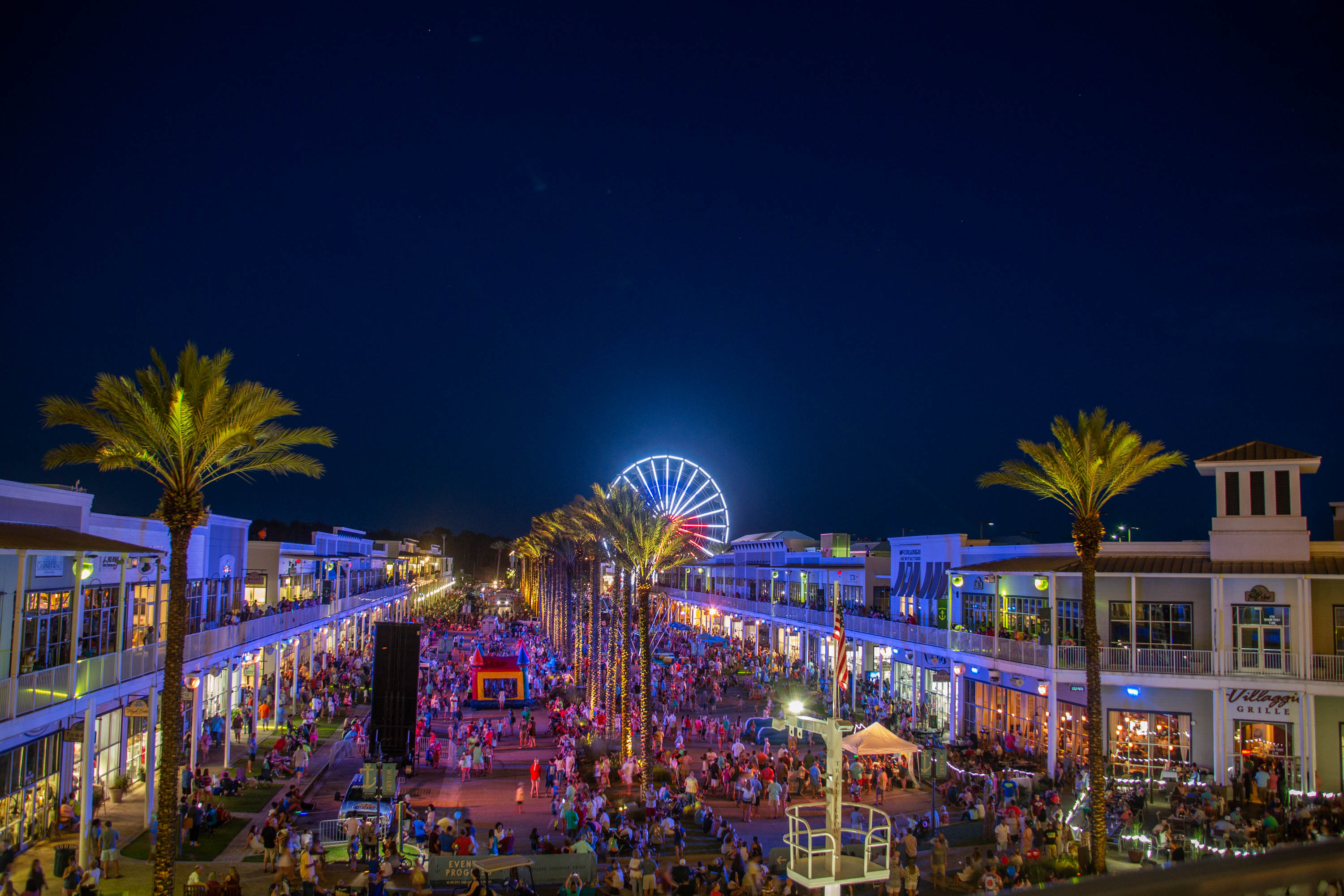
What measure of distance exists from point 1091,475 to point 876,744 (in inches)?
322

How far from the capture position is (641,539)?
109 feet

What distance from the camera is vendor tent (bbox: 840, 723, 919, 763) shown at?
21156 mm

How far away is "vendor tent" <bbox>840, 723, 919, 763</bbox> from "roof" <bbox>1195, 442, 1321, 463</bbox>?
1389cm

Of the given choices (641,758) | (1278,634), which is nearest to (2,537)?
(641,758)

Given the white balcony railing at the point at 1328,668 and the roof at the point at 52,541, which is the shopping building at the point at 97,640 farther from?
the white balcony railing at the point at 1328,668

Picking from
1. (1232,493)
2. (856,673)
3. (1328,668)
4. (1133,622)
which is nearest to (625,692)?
(1133,622)

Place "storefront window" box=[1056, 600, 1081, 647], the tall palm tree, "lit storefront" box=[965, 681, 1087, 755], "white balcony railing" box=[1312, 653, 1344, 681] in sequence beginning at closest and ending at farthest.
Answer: "white balcony railing" box=[1312, 653, 1344, 681], "lit storefront" box=[965, 681, 1087, 755], "storefront window" box=[1056, 600, 1081, 647], the tall palm tree

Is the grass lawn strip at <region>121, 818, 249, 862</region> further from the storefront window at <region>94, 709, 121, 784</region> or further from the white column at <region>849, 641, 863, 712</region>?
the white column at <region>849, 641, 863, 712</region>

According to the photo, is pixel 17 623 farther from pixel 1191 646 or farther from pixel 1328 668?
pixel 1328 668

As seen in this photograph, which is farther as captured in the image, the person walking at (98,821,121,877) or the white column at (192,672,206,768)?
the white column at (192,672,206,768)

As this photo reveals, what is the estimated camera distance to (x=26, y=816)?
19.6 m

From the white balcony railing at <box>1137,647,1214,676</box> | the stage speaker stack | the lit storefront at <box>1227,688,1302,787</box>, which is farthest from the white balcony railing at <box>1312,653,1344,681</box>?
the stage speaker stack

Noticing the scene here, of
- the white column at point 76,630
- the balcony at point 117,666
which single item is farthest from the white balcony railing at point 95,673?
the white column at point 76,630

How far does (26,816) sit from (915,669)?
28316 millimetres
